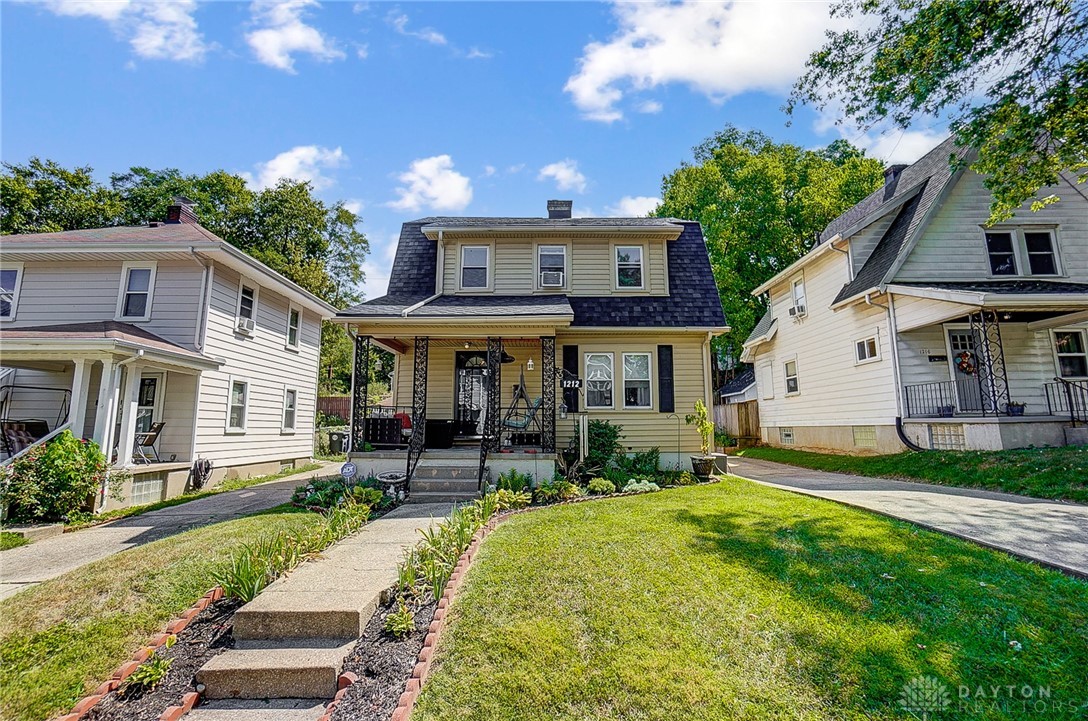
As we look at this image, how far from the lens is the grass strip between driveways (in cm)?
752

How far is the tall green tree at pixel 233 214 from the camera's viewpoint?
73.3ft

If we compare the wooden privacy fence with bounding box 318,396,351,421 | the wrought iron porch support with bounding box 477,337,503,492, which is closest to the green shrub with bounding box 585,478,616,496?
the wrought iron porch support with bounding box 477,337,503,492

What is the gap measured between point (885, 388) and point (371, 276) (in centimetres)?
3055

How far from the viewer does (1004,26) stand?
6965 millimetres

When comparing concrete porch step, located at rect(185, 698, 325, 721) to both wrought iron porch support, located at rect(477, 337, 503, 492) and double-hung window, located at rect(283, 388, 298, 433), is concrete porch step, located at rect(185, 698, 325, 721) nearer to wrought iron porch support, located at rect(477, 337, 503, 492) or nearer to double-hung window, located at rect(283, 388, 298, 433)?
wrought iron porch support, located at rect(477, 337, 503, 492)

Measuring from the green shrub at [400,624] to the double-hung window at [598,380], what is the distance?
25.6ft

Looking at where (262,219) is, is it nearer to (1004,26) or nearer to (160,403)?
(160,403)

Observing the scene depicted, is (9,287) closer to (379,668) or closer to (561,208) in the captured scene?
(561,208)

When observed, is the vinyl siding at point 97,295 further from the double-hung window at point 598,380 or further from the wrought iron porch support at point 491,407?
the double-hung window at point 598,380

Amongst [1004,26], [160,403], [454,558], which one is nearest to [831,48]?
[1004,26]

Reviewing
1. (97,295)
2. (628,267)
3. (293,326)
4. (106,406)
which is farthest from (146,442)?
(628,267)

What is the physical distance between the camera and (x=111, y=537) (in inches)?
264

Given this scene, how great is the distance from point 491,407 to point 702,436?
5104 mm

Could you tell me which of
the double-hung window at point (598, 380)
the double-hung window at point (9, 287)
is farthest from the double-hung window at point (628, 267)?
the double-hung window at point (9, 287)
